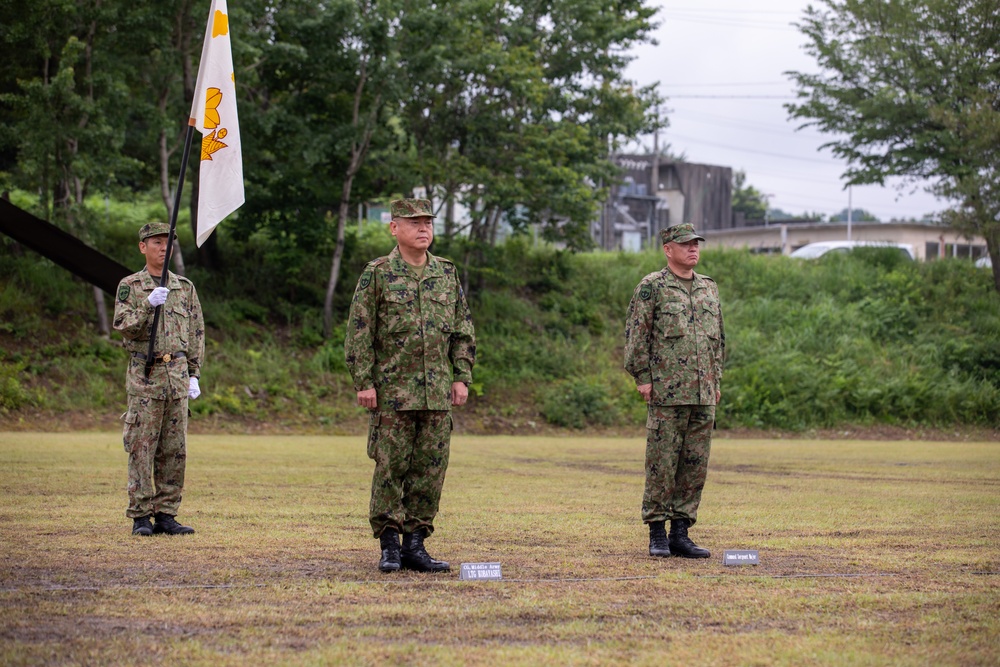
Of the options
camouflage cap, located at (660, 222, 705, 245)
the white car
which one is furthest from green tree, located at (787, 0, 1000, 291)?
camouflage cap, located at (660, 222, 705, 245)

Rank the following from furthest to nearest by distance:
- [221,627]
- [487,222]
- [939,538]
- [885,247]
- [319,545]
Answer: [885,247] → [487,222] → [939,538] → [319,545] → [221,627]

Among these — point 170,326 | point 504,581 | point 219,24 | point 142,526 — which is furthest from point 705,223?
point 504,581

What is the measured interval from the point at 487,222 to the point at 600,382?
5.79 meters

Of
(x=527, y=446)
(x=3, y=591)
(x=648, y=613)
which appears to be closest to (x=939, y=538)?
(x=648, y=613)

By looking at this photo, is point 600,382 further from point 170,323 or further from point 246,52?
point 170,323

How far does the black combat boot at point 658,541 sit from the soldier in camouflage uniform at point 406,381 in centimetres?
159

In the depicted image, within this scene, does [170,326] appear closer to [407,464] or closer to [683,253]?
[407,464]

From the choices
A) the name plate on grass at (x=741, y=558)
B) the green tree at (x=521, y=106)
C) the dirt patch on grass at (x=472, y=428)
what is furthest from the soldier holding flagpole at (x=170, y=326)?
the green tree at (x=521, y=106)

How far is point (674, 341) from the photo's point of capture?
8.02 metres

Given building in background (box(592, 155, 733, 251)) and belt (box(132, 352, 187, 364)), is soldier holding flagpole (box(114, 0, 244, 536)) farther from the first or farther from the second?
building in background (box(592, 155, 733, 251))

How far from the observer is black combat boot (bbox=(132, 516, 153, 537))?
26.8 ft

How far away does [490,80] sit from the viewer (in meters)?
27.7

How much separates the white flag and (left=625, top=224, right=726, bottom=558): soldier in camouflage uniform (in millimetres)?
3210

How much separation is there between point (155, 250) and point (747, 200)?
258ft
